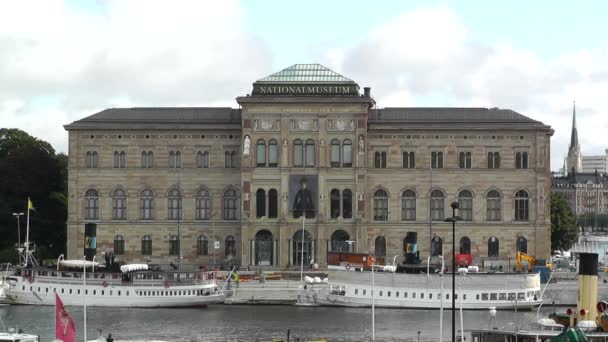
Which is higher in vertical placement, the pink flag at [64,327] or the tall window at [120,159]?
the tall window at [120,159]

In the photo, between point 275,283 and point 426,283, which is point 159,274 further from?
point 426,283

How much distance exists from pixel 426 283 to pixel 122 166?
33.7m

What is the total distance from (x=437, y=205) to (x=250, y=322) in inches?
1413

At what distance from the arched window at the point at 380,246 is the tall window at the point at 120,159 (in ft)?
74.5

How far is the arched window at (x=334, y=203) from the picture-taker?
4840 inches

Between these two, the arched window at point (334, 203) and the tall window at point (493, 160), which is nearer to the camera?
the arched window at point (334, 203)

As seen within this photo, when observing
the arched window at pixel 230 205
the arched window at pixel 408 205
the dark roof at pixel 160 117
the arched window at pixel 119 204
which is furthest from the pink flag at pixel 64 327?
the arched window at pixel 408 205

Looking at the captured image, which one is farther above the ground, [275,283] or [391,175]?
[391,175]

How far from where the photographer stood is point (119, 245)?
126 metres

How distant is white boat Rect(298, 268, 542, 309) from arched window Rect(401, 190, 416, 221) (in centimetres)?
1959

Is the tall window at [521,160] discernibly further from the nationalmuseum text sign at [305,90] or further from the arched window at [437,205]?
the nationalmuseum text sign at [305,90]

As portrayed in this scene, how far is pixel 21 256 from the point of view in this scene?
400 ft

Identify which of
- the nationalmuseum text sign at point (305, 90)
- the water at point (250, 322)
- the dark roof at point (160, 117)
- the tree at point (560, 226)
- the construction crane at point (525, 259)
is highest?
the nationalmuseum text sign at point (305, 90)

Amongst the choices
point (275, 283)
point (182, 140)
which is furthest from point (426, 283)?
point (182, 140)
